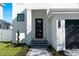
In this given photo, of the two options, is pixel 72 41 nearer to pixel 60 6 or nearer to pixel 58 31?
pixel 58 31

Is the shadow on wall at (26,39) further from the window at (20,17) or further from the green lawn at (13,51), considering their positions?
the green lawn at (13,51)

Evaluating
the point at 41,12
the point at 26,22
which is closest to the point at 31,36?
the point at 26,22

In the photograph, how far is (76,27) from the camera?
13.7 meters

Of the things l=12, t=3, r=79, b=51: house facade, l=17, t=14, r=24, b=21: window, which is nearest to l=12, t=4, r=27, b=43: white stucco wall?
l=12, t=3, r=79, b=51: house facade

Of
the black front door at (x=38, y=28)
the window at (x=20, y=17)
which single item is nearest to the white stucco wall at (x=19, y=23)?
the window at (x=20, y=17)

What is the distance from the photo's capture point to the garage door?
44.8 feet

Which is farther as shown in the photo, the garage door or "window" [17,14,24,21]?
"window" [17,14,24,21]

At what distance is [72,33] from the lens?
45.1 feet

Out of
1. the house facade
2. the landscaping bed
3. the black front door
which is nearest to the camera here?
the landscaping bed

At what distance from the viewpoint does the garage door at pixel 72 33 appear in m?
13.6

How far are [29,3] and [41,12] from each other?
1.70 metres

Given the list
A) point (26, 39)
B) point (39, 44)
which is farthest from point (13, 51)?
point (26, 39)

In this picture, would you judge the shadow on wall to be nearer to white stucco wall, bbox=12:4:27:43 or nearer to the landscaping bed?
white stucco wall, bbox=12:4:27:43

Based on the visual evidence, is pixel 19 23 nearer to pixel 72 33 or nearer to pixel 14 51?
pixel 14 51
